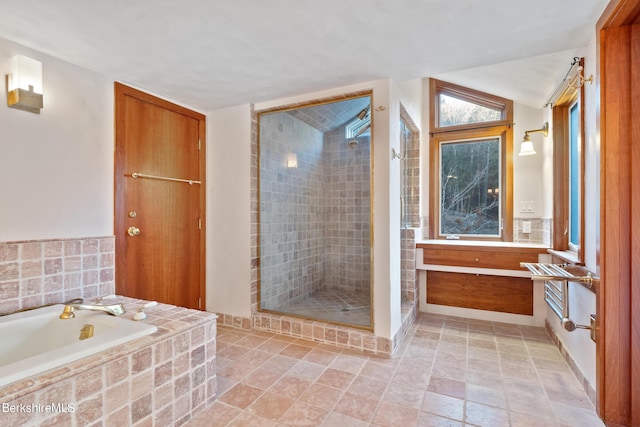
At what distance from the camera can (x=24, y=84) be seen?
1787 millimetres

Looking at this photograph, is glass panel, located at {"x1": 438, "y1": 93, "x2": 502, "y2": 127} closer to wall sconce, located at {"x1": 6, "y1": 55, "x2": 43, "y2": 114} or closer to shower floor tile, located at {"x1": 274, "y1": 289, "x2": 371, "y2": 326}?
shower floor tile, located at {"x1": 274, "y1": 289, "x2": 371, "y2": 326}

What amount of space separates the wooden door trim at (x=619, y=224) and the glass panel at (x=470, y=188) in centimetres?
199

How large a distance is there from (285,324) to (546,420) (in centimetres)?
187

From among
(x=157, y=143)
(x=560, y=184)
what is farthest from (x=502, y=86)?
(x=157, y=143)

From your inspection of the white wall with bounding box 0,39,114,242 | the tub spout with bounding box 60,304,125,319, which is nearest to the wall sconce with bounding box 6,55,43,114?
the white wall with bounding box 0,39,114,242

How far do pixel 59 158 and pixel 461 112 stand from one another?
12.5 ft

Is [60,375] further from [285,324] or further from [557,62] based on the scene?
Answer: [557,62]

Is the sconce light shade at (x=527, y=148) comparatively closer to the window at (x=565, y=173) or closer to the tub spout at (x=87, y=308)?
the window at (x=565, y=173)

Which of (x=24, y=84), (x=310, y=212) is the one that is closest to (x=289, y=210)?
(x=310, y=212)

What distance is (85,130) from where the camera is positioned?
213cm

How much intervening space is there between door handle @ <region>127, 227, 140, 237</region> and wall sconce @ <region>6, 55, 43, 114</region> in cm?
97

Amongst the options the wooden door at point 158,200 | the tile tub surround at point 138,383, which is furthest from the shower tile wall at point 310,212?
the tile tub surround at point 138,383

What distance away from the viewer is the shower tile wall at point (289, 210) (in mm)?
3072

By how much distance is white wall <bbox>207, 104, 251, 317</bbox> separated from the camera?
2.90 m
